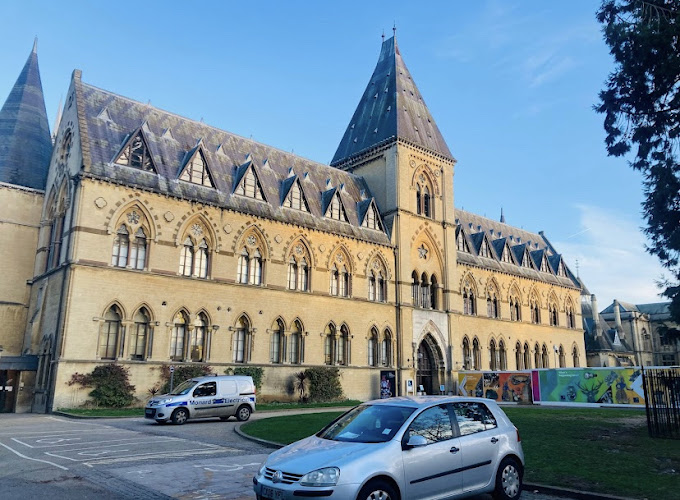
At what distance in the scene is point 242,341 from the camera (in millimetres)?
32281

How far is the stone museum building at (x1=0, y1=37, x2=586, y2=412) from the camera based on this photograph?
90.9ft

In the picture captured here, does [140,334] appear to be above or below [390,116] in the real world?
below

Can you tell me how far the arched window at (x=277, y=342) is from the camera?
33562 millimetres

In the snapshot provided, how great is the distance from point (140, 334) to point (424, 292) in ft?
76.1

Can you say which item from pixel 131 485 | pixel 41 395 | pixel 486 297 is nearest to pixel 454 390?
pixel 486 297

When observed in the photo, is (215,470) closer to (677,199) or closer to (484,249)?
(677,199)

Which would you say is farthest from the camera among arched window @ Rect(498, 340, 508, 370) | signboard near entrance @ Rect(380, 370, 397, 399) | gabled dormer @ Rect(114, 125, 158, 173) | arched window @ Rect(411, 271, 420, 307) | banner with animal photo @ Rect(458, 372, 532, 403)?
arched window @ Rect(498, 340, 508, 370)

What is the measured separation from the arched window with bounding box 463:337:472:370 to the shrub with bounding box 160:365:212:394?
2455 cm

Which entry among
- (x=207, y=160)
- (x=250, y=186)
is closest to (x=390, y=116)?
(x=250, y=186)

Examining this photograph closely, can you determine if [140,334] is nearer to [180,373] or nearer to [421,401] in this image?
[180,373]

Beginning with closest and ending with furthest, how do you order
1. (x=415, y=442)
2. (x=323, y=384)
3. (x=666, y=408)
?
(x=415, y=442) → (x=666, y=408) → (x=323, y=384)

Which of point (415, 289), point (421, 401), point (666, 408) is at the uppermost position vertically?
point (415, 289)

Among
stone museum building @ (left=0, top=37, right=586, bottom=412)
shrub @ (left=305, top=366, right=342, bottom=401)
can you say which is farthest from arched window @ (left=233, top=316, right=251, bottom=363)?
shrub @ (left=305, top=366, right=342, bottom=401)

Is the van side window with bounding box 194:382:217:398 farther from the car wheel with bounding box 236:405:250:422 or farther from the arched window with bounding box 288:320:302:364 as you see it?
the arched window with bounding box 288:320:302:364
